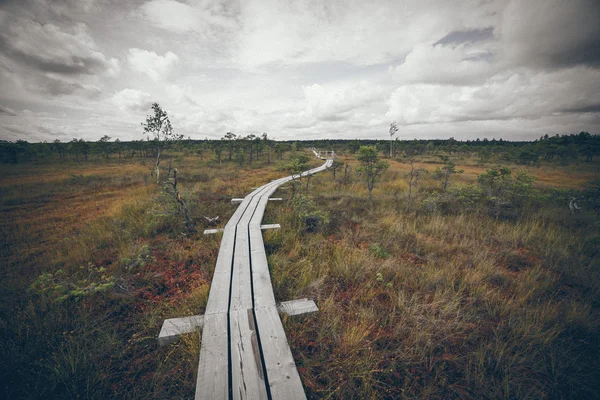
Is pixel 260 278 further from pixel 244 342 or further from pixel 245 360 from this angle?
pixel 245 360

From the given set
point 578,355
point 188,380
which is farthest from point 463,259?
point 188,380

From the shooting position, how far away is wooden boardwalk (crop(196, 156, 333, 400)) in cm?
195

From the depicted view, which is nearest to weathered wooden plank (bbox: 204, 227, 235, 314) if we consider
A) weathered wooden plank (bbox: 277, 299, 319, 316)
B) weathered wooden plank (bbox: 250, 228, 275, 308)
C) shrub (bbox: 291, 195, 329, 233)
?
weathered wooden plank (bbox: 250, 228, 275, 308)

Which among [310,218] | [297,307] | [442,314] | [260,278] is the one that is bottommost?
[442,314]

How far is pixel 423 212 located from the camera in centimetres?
823

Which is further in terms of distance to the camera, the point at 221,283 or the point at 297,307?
the point at 221,283

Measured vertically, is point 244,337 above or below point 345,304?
above

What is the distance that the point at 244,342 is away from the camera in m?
2.40

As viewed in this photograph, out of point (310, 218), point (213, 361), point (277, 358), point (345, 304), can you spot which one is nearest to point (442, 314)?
point (345, 304)

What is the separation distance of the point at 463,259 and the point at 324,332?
4.09m

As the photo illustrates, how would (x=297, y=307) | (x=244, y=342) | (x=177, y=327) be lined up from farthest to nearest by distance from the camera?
(x=297, y=307) → (x=177, y=327) → (x=244, y=342)

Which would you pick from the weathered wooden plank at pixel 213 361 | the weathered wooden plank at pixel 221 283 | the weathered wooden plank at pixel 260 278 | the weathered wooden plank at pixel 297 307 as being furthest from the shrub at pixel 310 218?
the weathered wooden plank at pixel 213 361

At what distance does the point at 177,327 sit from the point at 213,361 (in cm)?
80

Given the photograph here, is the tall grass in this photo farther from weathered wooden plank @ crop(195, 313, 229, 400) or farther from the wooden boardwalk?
weathered wooden plank @ crop(195, 313, 229, 400)
